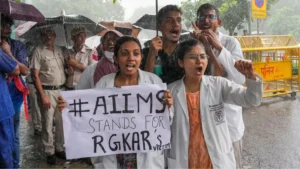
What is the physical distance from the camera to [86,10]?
43.8m

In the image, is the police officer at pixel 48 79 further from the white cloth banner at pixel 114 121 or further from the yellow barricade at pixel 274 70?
the yellow barricade at pixel 274 70

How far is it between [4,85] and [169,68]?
170cm

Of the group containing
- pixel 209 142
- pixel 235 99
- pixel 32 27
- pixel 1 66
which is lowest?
pixel 209 142

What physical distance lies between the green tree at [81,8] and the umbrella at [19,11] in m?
35.3

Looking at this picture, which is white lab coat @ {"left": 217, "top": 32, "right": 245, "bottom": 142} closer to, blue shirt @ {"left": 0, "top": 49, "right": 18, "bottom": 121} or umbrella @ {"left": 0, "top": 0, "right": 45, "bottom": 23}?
blue shirt @ {"left": 0, "top": 49, "right": 18, "bottom": 121}

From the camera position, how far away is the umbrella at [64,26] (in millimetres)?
4762

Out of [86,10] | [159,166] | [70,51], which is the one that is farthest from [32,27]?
[86,10]

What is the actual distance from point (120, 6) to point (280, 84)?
49146mm

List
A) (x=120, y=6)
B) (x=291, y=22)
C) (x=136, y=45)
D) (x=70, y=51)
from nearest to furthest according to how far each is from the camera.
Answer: (x=136, y=45), (x=70, y=51), (x=291, y=22), (x=120, y=6)

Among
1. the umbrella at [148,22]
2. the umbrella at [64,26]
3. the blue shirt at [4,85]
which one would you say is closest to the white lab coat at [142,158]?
the blue shirt at [4,85]

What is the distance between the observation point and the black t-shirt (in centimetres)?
246

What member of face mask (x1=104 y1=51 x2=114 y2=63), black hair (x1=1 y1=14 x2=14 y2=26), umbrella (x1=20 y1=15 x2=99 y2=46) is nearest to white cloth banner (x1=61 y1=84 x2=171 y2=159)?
face mask (x1=104 y1=51 x2=114 y2=63)

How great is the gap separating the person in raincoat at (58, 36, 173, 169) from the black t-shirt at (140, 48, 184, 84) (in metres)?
0.18

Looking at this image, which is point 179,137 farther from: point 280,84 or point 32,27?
point 280,84
